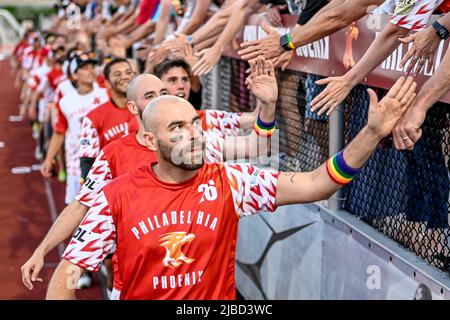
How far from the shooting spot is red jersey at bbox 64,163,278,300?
3.78 m

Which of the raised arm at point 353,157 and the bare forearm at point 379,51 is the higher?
the bare forearm at point 379,51

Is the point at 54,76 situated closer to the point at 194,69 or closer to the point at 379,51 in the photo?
the point at 194,69

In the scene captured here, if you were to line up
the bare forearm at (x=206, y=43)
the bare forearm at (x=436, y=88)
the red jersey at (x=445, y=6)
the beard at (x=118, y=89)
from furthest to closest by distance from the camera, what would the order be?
the beard at (x=118, y=89), the bare forearm at (x=206, y=43), the red jersey at (x=445, y=6), the bare forearm at (x=436, y=88)

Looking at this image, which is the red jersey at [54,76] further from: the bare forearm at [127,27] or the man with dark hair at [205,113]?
the man with dark hair at [205,113]

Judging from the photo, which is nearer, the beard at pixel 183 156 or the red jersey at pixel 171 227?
the beard at pixel 183 156

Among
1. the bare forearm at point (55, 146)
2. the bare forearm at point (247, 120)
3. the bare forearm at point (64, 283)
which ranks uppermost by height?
the bare forearm at point (247, 120)

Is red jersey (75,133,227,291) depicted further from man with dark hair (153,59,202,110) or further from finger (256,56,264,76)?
finger (256,56,264,76)

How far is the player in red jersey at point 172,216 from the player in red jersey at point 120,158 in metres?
0.59

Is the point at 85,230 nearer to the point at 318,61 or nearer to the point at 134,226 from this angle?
the point at 134,226

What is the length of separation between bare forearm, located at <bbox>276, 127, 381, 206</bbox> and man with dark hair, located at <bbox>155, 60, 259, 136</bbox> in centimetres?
200

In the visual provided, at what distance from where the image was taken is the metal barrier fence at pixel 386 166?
423 cm

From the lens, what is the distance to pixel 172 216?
3773 millimetres

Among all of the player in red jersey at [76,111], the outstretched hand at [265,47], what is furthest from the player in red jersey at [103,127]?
the outstretched hand at [265,47]

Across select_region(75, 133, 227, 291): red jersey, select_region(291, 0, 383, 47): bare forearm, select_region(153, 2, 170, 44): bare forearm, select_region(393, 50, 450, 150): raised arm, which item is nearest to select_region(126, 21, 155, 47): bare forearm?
select_region(153, 2, 170, 44): bare forearm
